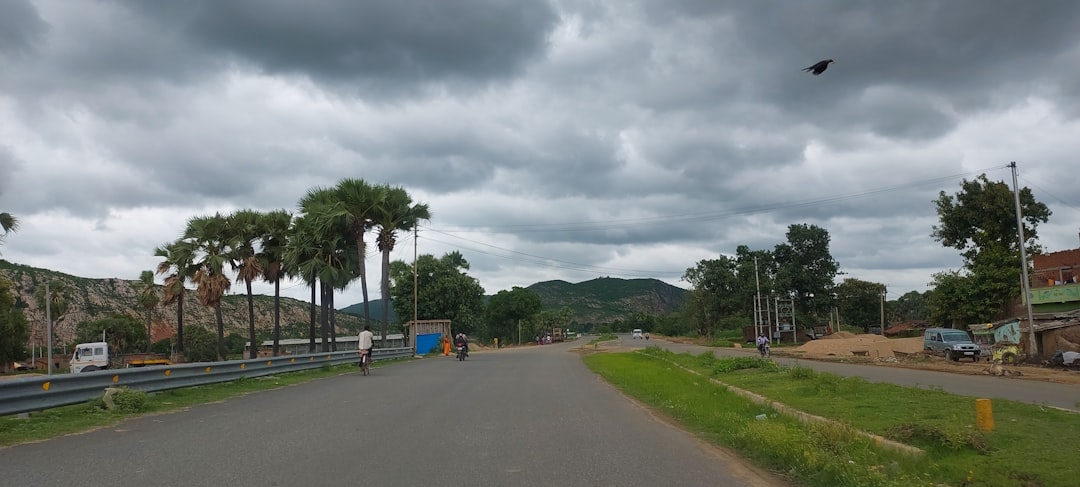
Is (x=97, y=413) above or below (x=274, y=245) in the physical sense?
below

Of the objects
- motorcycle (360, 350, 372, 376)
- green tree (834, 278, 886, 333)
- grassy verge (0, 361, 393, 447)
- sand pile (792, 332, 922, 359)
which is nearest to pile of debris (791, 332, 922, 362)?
sand pile (792, 332, 922, 359)

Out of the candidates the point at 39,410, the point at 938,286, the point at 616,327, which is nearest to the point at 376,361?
the point at 39,410

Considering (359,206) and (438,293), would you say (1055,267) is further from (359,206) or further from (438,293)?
(438,293)

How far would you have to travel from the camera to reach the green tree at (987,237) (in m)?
47.3

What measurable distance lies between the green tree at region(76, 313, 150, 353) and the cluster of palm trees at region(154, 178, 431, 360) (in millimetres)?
28365

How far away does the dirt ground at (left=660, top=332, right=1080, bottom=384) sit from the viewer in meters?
24.6

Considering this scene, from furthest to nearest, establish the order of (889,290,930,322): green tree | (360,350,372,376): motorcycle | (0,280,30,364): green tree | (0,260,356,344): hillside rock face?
1. (889,290,930,322): green tree
2. (0,260,356,344): hillside rock face
3. (0,280,30,364): green tree
4. (360,350,372,376): motorcycle

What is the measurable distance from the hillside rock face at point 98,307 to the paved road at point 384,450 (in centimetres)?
6325

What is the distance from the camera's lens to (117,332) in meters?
66.6

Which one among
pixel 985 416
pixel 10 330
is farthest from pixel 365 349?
pixel 10 330

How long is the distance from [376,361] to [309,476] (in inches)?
1169

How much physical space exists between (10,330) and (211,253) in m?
19.4

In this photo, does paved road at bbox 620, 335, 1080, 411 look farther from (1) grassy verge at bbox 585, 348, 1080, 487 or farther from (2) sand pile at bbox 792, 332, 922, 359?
(2) sand pile at bbox 792, 332, 922, 359

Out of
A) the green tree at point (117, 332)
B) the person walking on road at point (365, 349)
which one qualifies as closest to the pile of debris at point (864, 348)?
the person walking on road at point (365, 349)
